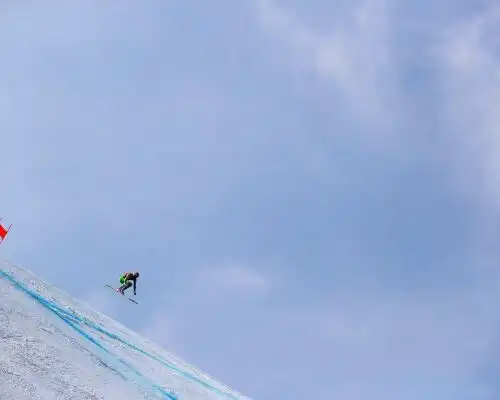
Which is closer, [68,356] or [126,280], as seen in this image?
[68,356]

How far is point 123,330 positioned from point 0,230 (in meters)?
8.91

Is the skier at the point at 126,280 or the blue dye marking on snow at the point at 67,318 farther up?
the skier at the point at 126,280

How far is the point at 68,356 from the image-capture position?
23.5m

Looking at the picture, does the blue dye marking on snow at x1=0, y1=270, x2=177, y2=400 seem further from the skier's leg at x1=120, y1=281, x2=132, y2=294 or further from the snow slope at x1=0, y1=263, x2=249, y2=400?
the skier's leg at x1=120, y1=281, x2=132, y2=294

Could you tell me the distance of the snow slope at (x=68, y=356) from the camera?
20.5 m

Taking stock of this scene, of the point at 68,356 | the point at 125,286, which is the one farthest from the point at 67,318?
the point at 125,286

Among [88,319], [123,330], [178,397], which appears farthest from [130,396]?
[123,330]

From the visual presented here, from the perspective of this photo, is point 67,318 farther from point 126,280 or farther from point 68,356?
point 126,280

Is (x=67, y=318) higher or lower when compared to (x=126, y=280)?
lower

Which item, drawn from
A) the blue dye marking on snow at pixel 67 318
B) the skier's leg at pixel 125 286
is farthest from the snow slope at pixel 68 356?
the skier's leg at pixel 125 286

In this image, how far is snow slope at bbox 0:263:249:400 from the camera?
20547 mm

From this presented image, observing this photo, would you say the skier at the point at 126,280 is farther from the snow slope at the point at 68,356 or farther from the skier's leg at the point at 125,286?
the snow slope at the point at 68,356

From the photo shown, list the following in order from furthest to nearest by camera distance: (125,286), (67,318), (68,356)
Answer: (125,286) < (67,318) < (68,356)

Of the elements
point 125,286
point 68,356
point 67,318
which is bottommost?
point 68,356
